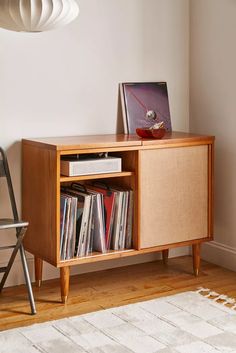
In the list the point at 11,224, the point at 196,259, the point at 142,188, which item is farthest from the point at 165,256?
the point at 11,224

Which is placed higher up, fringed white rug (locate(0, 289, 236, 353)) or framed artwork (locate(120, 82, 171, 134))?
framed artwork (locate(120, 82, 171, 134))

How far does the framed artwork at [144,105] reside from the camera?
12.7ft

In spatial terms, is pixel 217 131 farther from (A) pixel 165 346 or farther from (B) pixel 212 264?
(A) pixel 165 346

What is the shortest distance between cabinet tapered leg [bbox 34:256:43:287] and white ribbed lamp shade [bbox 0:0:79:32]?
1367 millimetres

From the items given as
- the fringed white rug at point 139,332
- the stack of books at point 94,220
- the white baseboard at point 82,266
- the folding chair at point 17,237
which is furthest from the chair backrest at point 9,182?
the fringed white rug at point 139,332

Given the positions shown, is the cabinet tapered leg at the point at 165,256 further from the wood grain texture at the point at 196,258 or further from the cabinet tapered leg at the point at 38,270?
the cabinet tapered leg at the point at 38,270

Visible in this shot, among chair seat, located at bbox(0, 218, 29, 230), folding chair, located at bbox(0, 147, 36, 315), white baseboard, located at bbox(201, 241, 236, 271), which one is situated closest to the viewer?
chair seat, located at bbox(0, 218, 29, 230)

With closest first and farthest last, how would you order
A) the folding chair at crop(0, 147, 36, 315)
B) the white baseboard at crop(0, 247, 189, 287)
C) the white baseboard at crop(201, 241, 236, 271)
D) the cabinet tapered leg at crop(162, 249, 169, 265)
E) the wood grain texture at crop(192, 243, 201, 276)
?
the folding chair at crop(0, 147, 36, 315)
the white baseboard at crop(0, 247, 189, 287)
the wood grain texture at crop(192, 243, 201, 276)
the white baseboard at crop(201, 241, 236, 271)
the cabinet tapered leg at crop(162, 249, 169, 265)

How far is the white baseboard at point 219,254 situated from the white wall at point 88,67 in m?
0.42

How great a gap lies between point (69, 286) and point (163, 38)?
64.8 inches

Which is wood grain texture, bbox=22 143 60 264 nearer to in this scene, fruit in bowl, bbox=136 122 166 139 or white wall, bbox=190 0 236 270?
fruit in bowl, bbox=136 122 166 139

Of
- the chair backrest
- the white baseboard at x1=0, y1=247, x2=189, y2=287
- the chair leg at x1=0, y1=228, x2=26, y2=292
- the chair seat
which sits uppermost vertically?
the chair backrest

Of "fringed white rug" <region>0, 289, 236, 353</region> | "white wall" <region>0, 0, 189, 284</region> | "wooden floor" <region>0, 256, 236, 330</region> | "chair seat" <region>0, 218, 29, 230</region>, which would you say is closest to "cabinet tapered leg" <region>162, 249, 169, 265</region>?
"wooden floor" <region>0, 256, 236, 330</region>

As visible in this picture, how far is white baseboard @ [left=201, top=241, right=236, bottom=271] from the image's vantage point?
3953 mm
